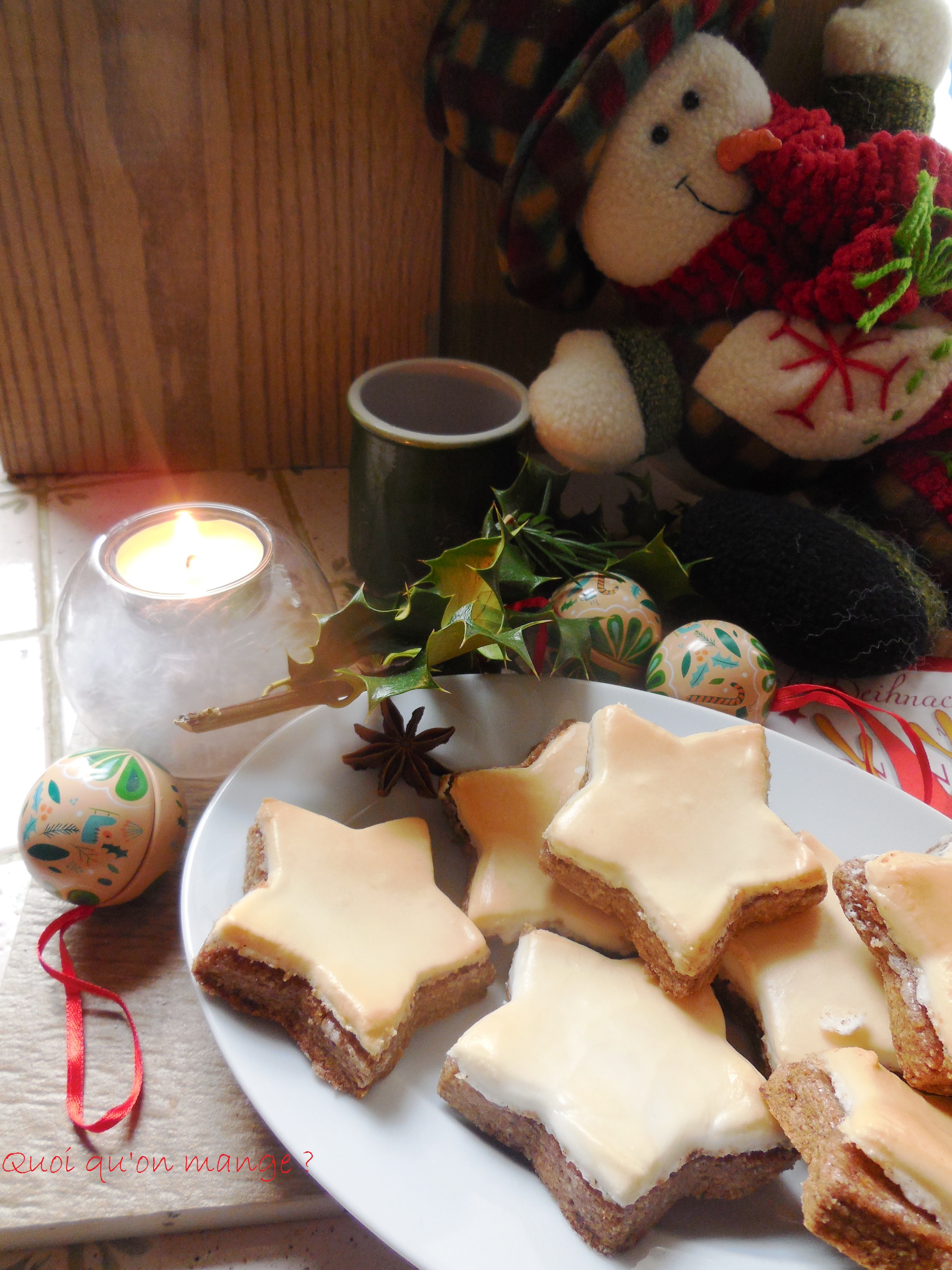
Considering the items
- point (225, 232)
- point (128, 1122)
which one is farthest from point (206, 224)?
point (128, 1122)

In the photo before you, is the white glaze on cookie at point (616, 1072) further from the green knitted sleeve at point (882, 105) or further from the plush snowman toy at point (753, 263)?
the green knitted sleeve at point (882, 105)

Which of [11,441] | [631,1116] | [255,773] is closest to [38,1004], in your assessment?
[255,773]

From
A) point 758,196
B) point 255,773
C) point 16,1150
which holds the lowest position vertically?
point 16,1150

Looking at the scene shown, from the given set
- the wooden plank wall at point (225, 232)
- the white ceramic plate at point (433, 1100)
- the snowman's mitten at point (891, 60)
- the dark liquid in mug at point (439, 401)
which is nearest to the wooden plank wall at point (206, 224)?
the wooden plank wall at point (225, 232)

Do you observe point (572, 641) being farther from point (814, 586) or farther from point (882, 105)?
point (882, 105)

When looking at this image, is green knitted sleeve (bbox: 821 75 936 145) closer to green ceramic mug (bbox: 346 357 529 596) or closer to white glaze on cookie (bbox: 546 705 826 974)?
green ceramic mug (bbox: 346 357 529 596)

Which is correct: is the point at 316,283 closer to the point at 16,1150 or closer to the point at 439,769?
the point at 439,769
